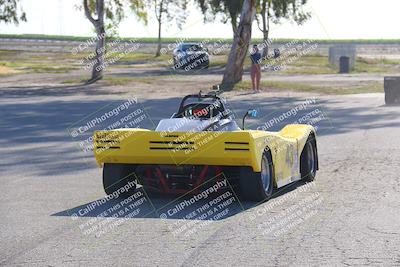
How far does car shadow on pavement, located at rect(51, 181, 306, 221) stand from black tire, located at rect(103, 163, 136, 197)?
0.33 ft

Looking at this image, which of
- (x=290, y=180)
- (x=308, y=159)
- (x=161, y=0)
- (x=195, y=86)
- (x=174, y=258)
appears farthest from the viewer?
(x=161, y=0)

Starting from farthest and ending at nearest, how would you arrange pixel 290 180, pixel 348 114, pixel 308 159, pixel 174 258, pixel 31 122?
pixel 348 114 < pixel 31 122 < pixel 308 159 < pixel 290 180 < pixel 174 258

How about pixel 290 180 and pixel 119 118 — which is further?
pixel 119 118

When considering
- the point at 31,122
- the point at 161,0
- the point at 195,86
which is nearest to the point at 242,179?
the point at 31,122

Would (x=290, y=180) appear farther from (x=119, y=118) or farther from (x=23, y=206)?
(x=119, y=118)

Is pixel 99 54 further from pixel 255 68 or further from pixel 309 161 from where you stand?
pixel 309 161

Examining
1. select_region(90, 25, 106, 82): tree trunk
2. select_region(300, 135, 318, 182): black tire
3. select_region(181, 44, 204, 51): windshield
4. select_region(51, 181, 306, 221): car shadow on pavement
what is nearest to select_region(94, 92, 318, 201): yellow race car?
select_region(51, 181, 306, 221): car shadow on pavement

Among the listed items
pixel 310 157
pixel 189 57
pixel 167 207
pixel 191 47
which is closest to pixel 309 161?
pixel 310 157

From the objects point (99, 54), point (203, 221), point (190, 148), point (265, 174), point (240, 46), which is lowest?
point (99, 54)

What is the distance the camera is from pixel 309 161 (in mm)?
14352

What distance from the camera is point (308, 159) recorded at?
563 inches

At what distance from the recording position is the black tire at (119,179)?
12.7 metres

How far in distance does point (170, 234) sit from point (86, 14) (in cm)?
3829

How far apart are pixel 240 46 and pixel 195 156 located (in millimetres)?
32315
